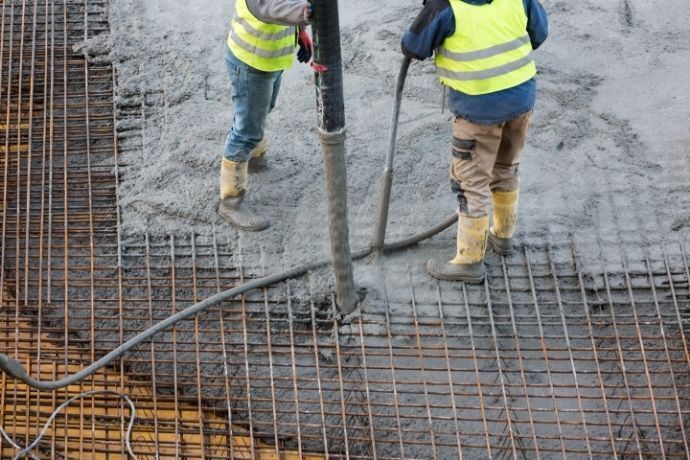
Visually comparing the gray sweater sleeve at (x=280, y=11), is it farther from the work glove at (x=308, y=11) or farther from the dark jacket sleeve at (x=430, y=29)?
the dark jacket sleeve at (x=430, y=29)

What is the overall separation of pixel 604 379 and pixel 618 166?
120cm

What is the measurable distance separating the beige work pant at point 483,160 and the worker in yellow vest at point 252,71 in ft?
2.52

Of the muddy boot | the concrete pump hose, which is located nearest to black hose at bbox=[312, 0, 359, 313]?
the concrete pump hose

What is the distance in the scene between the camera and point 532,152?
478 cm

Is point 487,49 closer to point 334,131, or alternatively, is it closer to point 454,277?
point 334,131

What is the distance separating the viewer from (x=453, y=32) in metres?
3.62

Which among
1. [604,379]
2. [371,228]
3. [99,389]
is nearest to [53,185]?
[99,389]

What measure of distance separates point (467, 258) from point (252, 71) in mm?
1182

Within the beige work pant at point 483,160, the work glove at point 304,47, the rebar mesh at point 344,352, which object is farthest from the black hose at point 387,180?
the work glove at point 304,47

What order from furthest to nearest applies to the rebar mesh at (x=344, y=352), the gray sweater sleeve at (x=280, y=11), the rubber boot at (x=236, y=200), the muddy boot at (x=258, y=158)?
the muddy boot at (x=258, y=158), the rubber boot at (x=236, y=200), the rebar mesh at (x=344, y=352), the gray sweater sleeve at (x=280, y=11)

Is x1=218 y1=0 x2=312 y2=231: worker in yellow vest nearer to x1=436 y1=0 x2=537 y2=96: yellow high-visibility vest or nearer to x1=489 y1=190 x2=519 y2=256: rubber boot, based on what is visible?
x1=436 y1=0 x2=537 y2=96: yellow high-visibility vest

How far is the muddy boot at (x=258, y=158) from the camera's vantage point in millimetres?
4656

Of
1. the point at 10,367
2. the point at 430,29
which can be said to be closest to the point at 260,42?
the point at 430,29

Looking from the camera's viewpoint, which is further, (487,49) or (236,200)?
(236,200)
